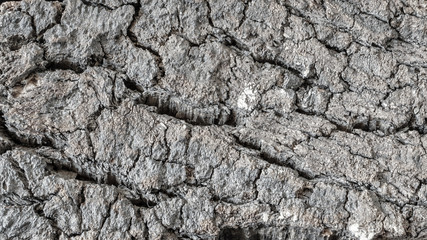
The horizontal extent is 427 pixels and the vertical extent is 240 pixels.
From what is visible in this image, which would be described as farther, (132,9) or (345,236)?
(132,9)

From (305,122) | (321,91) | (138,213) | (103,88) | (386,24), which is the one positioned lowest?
(138,213)

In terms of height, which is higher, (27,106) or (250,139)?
(250,139)

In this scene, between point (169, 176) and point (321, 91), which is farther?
point (321, 91)

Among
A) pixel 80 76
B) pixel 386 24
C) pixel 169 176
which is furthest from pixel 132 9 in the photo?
pixel 386 24

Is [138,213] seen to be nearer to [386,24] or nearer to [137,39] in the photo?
[137,39]

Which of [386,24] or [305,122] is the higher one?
[386,24]

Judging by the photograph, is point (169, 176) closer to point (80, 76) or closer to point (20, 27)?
point (80, 76)

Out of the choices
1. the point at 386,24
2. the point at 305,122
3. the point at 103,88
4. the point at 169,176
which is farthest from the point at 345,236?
the point at 103,88
